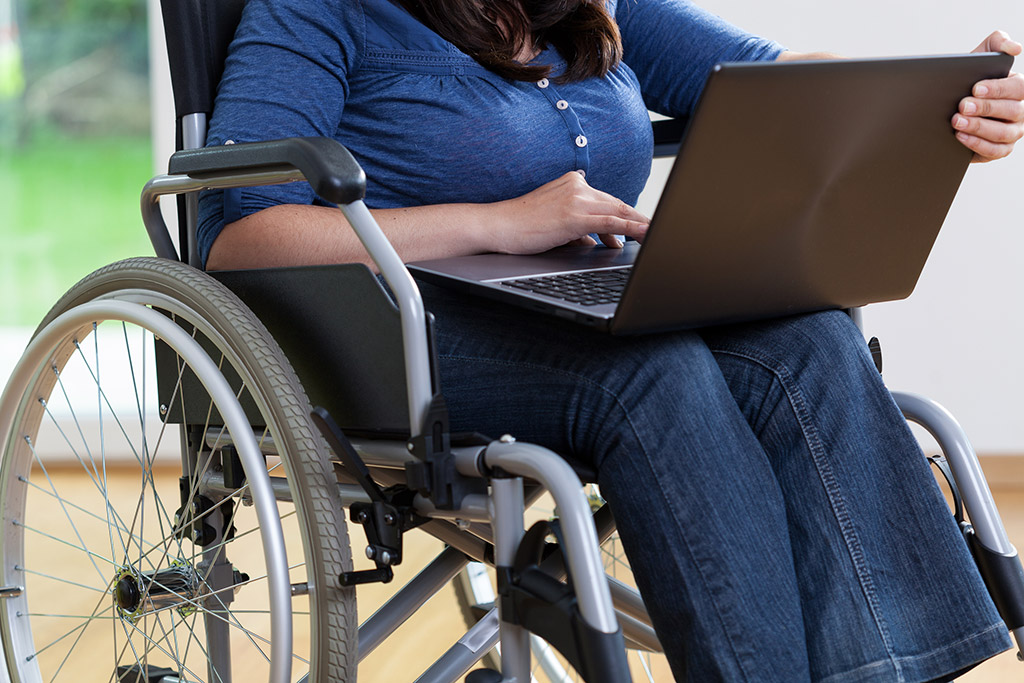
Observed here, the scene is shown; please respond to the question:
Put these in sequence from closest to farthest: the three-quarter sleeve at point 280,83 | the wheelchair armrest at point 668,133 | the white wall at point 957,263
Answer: the three-quarter sleeve at point 280,83 → the wheelchair armrest at point 668,133 → the white wall at point 957,263

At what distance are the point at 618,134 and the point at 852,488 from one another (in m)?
0.50

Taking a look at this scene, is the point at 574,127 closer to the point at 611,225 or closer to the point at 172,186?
the point at 611,225

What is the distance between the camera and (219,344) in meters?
0.87

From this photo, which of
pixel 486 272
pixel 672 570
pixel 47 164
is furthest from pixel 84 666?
pixel 47 164

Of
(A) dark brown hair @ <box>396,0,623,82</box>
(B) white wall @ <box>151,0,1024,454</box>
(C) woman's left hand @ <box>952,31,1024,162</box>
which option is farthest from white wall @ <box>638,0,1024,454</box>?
(C) woman's left hand @ <box>952,31,1024,162</box>

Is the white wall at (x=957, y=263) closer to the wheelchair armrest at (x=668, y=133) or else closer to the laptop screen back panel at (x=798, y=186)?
the wheelchair armrest at (x=668, y=133)

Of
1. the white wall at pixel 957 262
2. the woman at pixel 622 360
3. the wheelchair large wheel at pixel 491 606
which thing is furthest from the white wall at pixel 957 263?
the woman at pixel 622 360

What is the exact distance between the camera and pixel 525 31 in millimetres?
1118

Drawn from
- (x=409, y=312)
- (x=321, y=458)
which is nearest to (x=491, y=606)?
(x=321, y=458)

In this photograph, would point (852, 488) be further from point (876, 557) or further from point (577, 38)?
point (577, 38)

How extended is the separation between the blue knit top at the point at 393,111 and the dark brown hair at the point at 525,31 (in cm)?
1

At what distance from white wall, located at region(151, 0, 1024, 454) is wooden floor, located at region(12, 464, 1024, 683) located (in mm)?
337

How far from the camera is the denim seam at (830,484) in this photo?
27.8 inches

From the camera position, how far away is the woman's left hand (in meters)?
0.75
